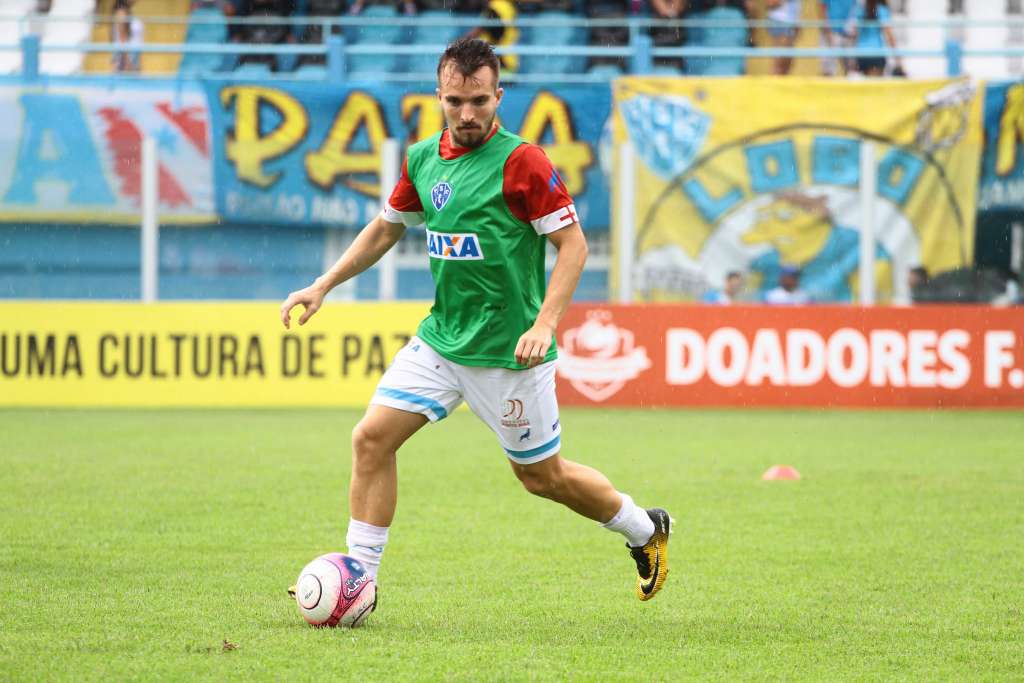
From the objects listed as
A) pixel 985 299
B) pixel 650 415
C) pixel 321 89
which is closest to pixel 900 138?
pixel 985 299

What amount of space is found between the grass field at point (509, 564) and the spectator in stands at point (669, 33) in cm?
981

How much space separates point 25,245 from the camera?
18.5 metres

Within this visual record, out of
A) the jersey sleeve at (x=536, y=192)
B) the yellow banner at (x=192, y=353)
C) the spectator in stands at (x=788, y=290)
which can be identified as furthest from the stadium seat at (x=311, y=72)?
the jersey sleeve at (x=536, y=192)

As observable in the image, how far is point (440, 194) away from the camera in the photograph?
5.70 m

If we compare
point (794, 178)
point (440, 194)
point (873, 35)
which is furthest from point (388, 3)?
point (440, 194)

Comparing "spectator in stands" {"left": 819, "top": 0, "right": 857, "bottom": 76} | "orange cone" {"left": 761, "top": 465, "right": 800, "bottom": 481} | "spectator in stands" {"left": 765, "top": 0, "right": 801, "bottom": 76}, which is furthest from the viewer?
"spectator in stands" {"left": 765, "top": 0, "right": 801, "bottom": 76}

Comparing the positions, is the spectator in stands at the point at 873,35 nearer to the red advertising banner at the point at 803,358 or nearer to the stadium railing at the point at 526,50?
the stadium railing at the point at 526,50

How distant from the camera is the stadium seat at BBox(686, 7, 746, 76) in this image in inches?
871

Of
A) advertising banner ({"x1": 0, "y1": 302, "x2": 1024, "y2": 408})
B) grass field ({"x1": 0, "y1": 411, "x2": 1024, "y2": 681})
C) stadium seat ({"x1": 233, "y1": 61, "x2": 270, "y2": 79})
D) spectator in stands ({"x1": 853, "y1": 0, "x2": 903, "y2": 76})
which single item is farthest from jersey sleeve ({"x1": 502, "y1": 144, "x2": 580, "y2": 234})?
stadium seat ({"x1": 233, "y1": 61, "x2": 270, "y2": 79})

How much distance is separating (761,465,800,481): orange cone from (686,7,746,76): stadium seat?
39.2 ft

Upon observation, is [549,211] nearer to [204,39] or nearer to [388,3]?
[204,39]

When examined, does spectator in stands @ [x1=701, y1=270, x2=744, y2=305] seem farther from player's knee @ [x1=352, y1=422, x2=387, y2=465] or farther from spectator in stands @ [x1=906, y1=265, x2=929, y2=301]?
player's knee @ [x1=352, y1=422, x2=387, y2=465]

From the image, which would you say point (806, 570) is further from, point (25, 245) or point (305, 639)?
point (25, 245)

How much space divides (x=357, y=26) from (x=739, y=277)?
8.72 meters
